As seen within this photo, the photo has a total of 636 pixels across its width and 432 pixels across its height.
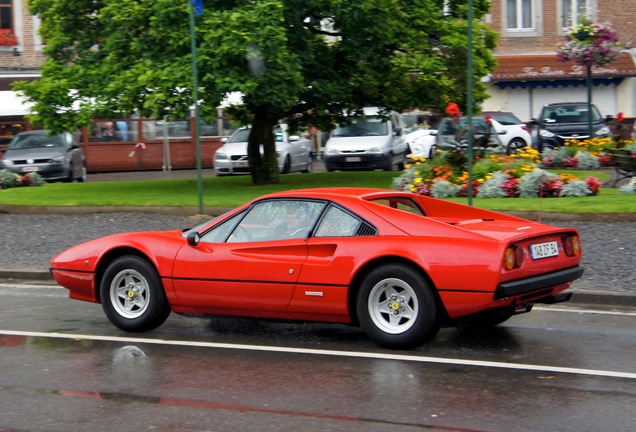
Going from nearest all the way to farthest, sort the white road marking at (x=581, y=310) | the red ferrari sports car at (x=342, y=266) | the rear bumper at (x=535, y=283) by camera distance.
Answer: the rear bumper at (x=535, y=283), the red ferrari sports car at (x=342, y=266), the white road marking at (x=581, y=310)

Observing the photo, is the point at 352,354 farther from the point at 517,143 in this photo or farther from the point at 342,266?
the point at 517,143

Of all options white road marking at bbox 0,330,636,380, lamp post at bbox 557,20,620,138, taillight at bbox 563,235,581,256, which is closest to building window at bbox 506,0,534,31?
lamp post at bbox 557,20,620,138

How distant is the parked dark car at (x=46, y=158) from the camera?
1152 inches

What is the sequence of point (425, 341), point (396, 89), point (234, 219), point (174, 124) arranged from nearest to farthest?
point (425, 341) → point (234, 219) → point (396, 89) → point (174, 124)

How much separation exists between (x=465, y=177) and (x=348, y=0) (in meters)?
5.39

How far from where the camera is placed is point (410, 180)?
746 inches

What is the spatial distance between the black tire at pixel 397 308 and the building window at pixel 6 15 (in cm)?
3613

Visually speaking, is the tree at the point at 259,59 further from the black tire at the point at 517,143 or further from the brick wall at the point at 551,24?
the brick wall at the point at 551,24

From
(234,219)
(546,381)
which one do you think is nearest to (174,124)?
(234,219)

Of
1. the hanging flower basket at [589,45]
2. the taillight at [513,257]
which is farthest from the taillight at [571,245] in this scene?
the hanging flower basket at [589,45]

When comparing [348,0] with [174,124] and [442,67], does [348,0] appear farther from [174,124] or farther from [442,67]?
[174,124]

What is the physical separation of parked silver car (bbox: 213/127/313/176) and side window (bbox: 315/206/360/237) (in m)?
20.3

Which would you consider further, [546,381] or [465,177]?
[465,177]

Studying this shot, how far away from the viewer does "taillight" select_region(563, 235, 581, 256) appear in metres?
8.20
